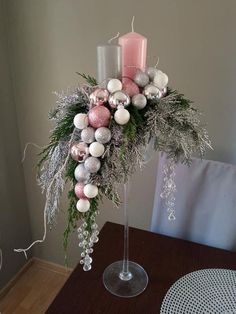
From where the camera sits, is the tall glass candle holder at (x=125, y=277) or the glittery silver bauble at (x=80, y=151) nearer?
the glittery silver bauble at (x=80, y=151)

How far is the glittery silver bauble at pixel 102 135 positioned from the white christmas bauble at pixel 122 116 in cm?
3

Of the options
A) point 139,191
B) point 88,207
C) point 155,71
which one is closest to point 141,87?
point 155,71

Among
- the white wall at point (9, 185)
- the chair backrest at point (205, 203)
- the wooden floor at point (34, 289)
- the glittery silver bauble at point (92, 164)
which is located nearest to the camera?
A: the glittery silver bauble at point (92, 164)

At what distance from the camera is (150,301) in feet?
2.61

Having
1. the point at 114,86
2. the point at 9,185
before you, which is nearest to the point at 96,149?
the point at 114,86

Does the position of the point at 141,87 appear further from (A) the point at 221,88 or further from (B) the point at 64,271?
(B) the point at 64,271

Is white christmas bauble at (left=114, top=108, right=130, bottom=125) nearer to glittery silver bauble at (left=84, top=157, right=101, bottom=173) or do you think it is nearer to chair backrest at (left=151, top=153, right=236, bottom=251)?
glittery silver bauble at (left=84, top=157, right=101, bottom=173)

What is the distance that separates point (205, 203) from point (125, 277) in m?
0.39

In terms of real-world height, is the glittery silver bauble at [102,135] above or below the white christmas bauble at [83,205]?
above

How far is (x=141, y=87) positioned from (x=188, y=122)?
137 mm

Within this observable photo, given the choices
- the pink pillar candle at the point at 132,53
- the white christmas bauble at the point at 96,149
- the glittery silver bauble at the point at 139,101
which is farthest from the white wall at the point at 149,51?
the white christmas bauble at the point at 96,149

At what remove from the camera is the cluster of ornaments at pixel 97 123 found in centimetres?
59

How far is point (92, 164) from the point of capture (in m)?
0.59

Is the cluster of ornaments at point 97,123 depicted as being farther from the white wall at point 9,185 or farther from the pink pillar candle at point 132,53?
the white wall at point 9,185
